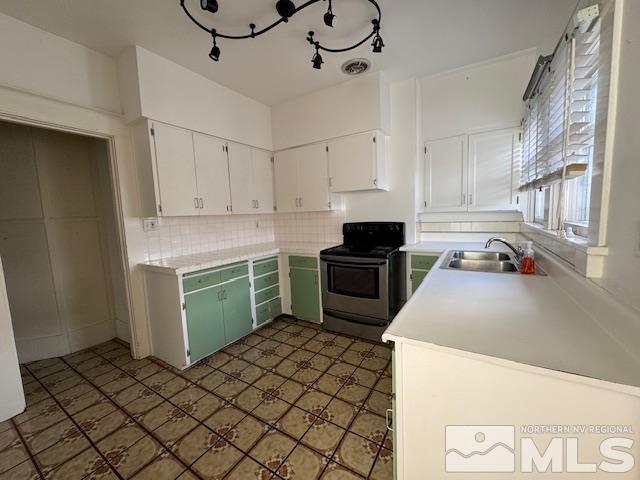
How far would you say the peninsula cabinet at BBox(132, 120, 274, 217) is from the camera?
92.0 inches

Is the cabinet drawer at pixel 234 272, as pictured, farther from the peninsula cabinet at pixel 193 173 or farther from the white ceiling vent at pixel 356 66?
the white ceiling vent at pixel 356 66

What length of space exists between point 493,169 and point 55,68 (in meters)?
3.77

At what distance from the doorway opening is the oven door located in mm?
1985

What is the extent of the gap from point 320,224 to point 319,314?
117 centimetres

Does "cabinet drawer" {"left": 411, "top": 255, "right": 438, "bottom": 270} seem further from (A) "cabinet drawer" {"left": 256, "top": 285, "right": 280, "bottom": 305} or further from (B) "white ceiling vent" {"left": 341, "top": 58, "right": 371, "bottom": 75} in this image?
(B) "white ceiling vent" {"left": 341, "top": 58, "right": 371, "bottom": 75}

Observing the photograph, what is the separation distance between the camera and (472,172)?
2723 mm

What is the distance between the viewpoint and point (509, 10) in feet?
6.12

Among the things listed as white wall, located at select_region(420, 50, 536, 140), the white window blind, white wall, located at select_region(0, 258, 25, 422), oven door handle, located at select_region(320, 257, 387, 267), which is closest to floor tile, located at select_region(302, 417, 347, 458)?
oven door handle, located at select_region(320, 257, 387, 267)

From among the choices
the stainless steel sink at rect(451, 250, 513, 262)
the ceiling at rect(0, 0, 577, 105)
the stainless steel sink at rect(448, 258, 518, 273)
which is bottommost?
the stainless steel sink at rect(448, 258, 518, 273)

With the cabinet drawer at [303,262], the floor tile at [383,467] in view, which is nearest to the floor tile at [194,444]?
the floor tile at [383,467]

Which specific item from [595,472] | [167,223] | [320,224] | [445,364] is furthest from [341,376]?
[167,223]

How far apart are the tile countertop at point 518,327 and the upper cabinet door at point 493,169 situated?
4.48ft

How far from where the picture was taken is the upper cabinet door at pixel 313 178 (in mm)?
3123

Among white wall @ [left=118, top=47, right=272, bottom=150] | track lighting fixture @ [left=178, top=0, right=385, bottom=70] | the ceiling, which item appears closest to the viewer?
track lighting fixture @ [left=178, top=0, right=385, bottom=70]
